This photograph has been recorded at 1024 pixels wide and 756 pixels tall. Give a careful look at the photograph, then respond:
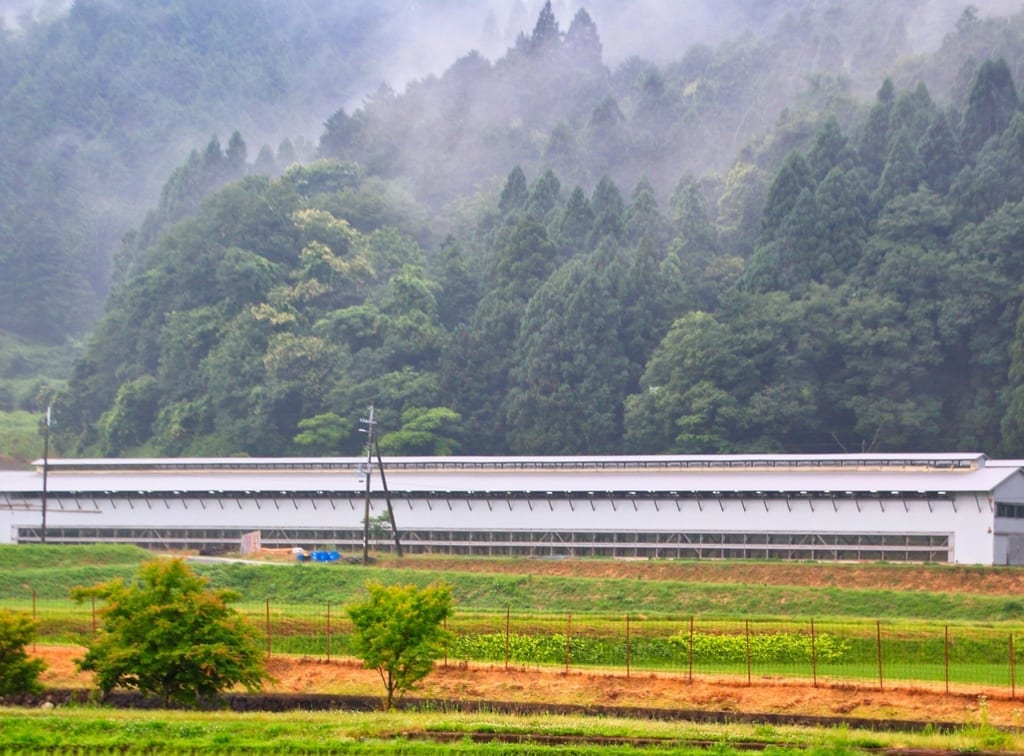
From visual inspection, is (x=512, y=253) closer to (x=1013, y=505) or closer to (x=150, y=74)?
(x=1013, y=505)

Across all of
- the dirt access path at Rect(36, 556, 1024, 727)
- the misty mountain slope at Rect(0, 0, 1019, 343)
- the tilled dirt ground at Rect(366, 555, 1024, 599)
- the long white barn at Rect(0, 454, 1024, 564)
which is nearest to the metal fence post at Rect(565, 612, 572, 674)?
the dirt access path at Rect(36, 556, 1024, 727)

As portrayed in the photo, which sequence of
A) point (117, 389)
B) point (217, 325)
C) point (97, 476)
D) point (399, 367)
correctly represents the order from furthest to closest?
1. point (117, 389)
2. point (217, 325)
3. point (399, 367)
4. point (97, 476)

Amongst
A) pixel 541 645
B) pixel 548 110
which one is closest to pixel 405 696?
pixel 541 645

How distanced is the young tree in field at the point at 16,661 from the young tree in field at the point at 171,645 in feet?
3.03

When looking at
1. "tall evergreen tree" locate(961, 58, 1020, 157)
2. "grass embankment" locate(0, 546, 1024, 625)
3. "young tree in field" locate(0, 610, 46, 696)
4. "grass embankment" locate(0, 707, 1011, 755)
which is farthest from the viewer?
"tall evergreen tree" locate(961, 58, 1020, 157)

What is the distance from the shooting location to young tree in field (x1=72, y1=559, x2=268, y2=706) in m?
29.7

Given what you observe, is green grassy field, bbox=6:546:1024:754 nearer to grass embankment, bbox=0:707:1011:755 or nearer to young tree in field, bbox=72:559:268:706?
grass embankment, bbox=0:707:1011:755

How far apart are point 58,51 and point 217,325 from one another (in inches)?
4139

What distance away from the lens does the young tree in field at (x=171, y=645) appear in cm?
2966

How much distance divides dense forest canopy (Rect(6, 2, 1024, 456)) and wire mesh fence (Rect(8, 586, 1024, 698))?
1307 inches

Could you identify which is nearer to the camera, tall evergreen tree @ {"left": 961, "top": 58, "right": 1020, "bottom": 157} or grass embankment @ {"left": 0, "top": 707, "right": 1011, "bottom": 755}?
grass embankment @ {"left": 0, "top": 707, "right": 1011, "bottom": 755}

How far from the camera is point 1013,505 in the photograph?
53312 millimetres

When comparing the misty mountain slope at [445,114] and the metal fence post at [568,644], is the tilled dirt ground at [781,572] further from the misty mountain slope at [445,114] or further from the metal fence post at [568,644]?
the misty mountain slope at [445,114]

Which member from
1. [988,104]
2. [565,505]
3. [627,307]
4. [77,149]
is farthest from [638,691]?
[77,149]
